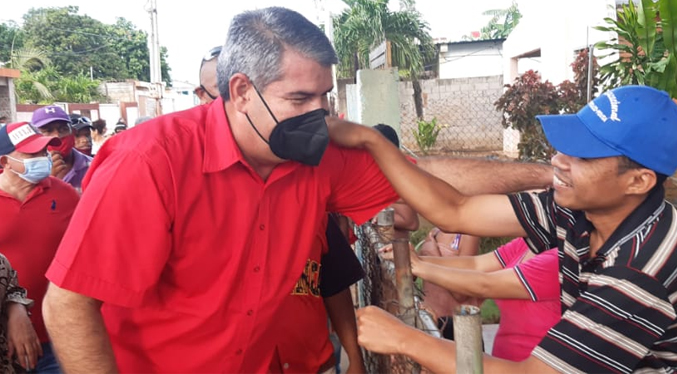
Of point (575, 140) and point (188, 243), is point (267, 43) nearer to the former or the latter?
point (188, 243)

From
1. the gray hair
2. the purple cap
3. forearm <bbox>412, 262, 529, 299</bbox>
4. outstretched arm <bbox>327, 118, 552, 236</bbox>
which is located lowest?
forearm <bbox>412, 262, 529, 299</bbox>

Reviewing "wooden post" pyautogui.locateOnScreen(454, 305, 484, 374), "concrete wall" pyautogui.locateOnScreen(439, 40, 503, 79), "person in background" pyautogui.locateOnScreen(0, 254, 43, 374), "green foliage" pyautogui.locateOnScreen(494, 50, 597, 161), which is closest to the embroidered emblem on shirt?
"wooden post" pyautogui.locateOnScreen(454, 305, 484, 374)

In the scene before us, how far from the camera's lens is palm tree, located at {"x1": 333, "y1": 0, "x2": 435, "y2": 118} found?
23781mm

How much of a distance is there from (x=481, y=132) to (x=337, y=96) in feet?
18.2

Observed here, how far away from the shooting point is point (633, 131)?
5.58 ft

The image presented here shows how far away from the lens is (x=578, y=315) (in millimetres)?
1580

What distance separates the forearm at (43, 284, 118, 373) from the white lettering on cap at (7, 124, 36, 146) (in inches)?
90.1

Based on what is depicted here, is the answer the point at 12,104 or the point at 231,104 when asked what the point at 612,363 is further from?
the point at 12,104

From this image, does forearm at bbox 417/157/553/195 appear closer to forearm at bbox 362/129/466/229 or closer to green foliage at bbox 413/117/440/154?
forearm at bbox 362/129/466/229

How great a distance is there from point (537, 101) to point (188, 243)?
8.01m

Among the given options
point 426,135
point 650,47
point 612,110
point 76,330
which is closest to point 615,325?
point 612,110

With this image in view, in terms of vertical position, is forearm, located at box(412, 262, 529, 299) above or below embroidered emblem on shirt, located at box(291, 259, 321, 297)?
below

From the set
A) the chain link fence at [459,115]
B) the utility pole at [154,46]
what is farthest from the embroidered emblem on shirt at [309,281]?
the utility pole at [154,46]

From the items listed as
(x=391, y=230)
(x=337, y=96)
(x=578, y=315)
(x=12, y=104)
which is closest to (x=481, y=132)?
(x=337, y=96)
